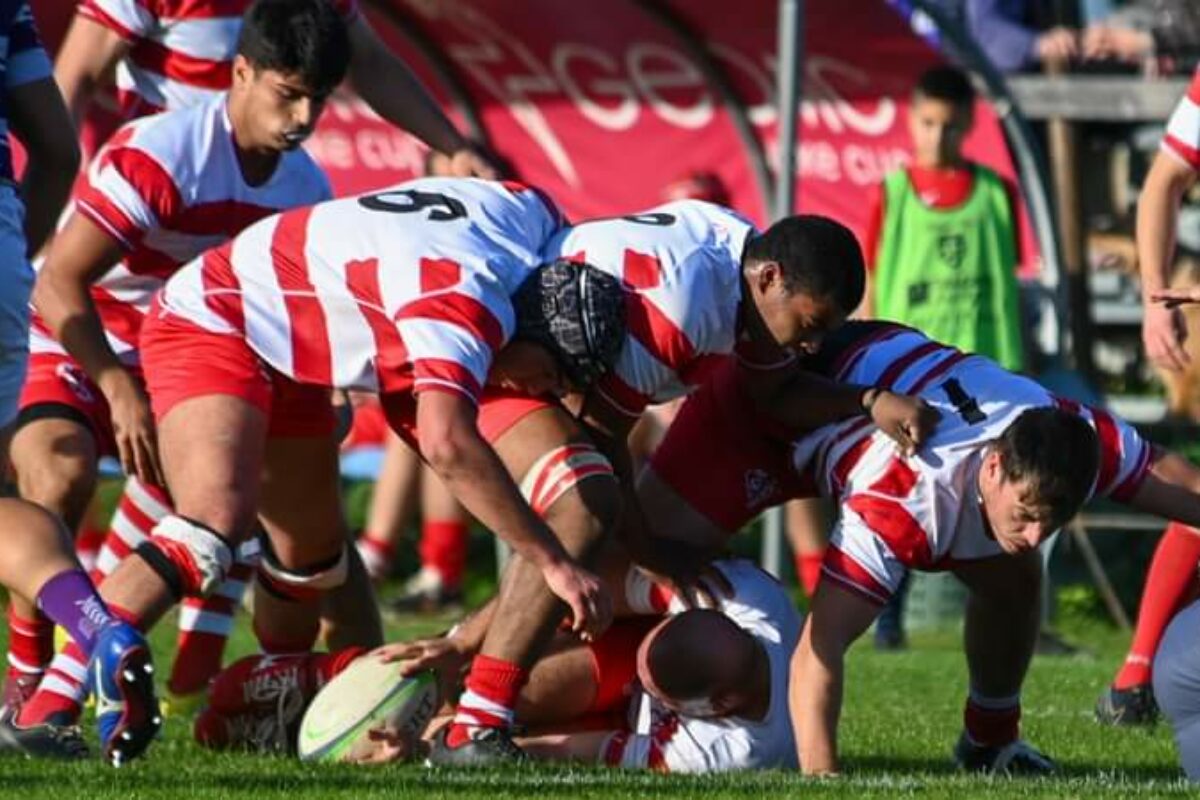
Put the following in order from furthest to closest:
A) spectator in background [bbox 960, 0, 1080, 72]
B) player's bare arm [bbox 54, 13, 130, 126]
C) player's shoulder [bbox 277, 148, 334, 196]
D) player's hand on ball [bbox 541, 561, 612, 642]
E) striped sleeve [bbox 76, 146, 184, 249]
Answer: spectator in background [bbox 960, 0, 1080, 72] < player's bare arm [bbox 54, 13, 130, 126] < player's shoulder [bbox 277, 148, 334, 196] < striped sleeve [bbox 76, 146, 184, 249] < player's hand on ball [bbox 541, 561, 612, 642]

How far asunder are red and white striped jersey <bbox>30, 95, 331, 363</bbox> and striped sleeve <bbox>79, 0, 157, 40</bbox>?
1.81 feet

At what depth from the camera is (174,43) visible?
357 inches

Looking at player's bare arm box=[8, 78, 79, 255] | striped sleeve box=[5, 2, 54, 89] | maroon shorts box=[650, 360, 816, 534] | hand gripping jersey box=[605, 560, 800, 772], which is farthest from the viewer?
maroon shorts box=[650, 360, 816, 534]

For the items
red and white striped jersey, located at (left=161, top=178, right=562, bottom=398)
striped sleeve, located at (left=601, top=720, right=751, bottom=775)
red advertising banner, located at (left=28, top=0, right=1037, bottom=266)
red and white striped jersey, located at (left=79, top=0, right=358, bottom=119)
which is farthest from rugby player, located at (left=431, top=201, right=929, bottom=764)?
red advertising banner, located at (left=28, top=0, right=1037, bottom=266)

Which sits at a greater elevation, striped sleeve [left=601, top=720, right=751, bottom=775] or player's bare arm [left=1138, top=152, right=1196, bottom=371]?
player's bare arm [left=1138, top=152, right=1196, bottom=371]

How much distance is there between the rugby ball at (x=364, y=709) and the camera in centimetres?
743

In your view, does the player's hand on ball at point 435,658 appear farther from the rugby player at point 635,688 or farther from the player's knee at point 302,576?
the player's knee at point 302,576

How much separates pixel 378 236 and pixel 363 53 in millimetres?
1842

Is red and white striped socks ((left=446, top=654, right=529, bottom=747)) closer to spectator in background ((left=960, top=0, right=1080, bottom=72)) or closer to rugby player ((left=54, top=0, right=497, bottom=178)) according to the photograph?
rugby player ((left=54, top=0, right=497, bottom=178))

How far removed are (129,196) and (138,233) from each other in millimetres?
105

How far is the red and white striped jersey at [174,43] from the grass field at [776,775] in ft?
6.19

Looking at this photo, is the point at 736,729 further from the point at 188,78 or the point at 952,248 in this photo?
the point at 952,248

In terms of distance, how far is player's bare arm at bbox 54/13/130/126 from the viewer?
8.93m

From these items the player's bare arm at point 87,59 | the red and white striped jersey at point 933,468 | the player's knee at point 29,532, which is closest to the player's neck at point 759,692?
the red and white striped jersey at point 933,468
